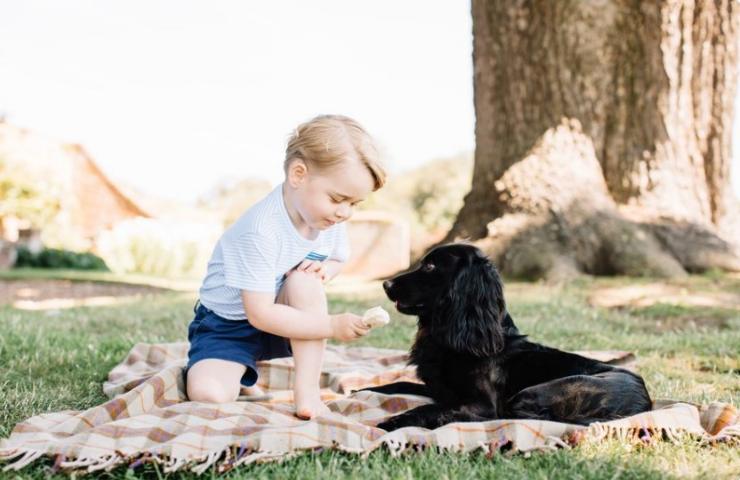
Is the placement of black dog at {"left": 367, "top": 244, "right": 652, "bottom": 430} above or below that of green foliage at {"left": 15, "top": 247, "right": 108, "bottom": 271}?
above

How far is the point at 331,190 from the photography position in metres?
2.97

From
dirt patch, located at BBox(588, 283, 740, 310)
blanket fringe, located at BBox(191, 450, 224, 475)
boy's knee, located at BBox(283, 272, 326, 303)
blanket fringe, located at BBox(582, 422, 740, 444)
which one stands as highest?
boy's knee, located at BBox(283, 272, 326, 303)

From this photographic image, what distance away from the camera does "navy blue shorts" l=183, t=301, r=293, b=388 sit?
3.26m

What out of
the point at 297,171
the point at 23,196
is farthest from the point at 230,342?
the point at 23,196

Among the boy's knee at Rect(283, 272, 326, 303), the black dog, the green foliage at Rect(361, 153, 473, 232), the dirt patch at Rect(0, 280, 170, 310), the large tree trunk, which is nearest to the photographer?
the black dog

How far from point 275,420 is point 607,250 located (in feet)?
18.1

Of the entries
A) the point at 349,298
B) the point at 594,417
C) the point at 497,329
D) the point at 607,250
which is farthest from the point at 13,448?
the point at 607,250

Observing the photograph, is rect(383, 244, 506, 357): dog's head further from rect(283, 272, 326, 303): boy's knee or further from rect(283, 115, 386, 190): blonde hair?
rect(283, 115, 386, 190): blonde hair

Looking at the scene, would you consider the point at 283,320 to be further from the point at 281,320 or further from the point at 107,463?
the point at 107,463

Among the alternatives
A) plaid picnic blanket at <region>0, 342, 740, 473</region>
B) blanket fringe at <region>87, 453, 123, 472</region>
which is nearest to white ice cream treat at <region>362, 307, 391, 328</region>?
plaid picnic blanket at <region>0, 342, 740, 473</region>

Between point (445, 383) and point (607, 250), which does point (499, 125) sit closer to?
point (607, 250)

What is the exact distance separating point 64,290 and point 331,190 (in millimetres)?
10453

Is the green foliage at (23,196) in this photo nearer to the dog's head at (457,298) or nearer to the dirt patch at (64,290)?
the dirt patch at (64,290)

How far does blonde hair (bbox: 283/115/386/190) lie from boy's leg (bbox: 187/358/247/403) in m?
0.91
